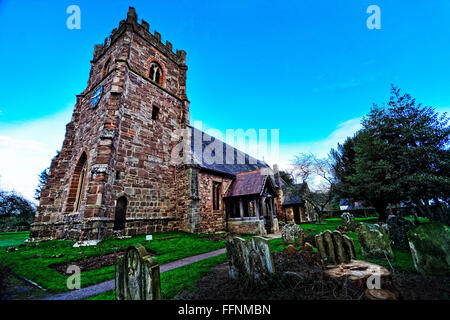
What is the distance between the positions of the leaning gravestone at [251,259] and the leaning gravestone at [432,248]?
139 inches

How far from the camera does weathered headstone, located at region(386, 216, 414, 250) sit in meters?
6.65

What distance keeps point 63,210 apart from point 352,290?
13.8 metres

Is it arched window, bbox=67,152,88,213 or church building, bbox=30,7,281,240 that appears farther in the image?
arched window, bbox=67,152,88,213

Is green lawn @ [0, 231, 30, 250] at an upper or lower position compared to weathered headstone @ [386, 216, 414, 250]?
lower

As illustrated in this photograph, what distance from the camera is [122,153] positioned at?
35.1 feet

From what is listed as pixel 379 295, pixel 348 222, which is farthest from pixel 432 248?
pixel 348 222

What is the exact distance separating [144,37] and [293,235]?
16804mm

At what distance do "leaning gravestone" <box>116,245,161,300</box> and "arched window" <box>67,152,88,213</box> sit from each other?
33.3 feet

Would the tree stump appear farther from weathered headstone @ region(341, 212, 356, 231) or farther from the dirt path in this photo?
weathered headstone @ region(341, 212, 356, 231)

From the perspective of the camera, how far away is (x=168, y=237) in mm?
10008

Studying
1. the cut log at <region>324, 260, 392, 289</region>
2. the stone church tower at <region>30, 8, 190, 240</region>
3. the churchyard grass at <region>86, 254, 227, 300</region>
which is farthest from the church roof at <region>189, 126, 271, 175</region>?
the cut log at <region>324, 260, 392, 289</region>

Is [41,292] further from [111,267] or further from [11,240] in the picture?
[11,240]

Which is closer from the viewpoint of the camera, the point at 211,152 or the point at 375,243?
the point at 375,243
